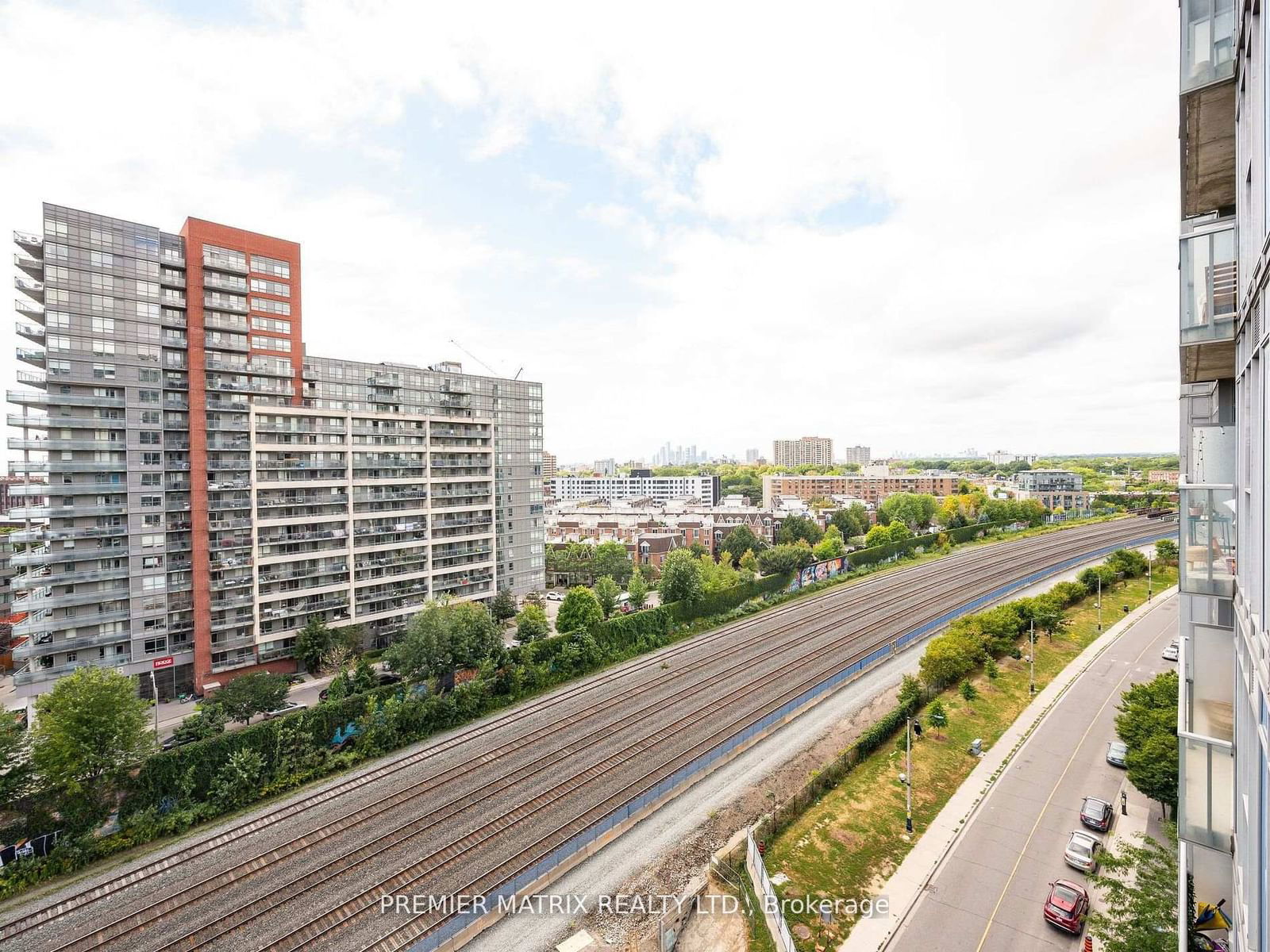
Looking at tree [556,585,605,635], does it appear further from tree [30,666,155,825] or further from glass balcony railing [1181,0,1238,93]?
glass balcony railing [1181,0,1238,93]

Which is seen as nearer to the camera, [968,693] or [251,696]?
[968,693]

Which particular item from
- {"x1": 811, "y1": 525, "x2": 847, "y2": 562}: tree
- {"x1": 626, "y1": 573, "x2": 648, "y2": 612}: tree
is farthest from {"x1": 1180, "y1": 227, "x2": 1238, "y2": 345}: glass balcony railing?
{"x1": 811, "y1": 525, "x2": 847, "y2": 562}: tree

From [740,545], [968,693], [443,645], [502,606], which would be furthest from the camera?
[740,545]

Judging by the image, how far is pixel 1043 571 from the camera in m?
73.8

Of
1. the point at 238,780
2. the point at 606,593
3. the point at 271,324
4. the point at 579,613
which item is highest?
the point at 271,324

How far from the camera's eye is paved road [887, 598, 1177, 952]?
773 inches

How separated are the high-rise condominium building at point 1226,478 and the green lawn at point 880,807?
11.7 m

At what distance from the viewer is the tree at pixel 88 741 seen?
2812 centimetres

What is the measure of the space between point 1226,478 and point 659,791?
84.3 ft

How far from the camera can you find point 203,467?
47.1m

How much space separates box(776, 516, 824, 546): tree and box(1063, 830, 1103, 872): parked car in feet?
249

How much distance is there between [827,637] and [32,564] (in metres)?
61.6

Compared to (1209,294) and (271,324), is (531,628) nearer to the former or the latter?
(271,324)

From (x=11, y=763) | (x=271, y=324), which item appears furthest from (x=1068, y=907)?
(x=271, y=324)
